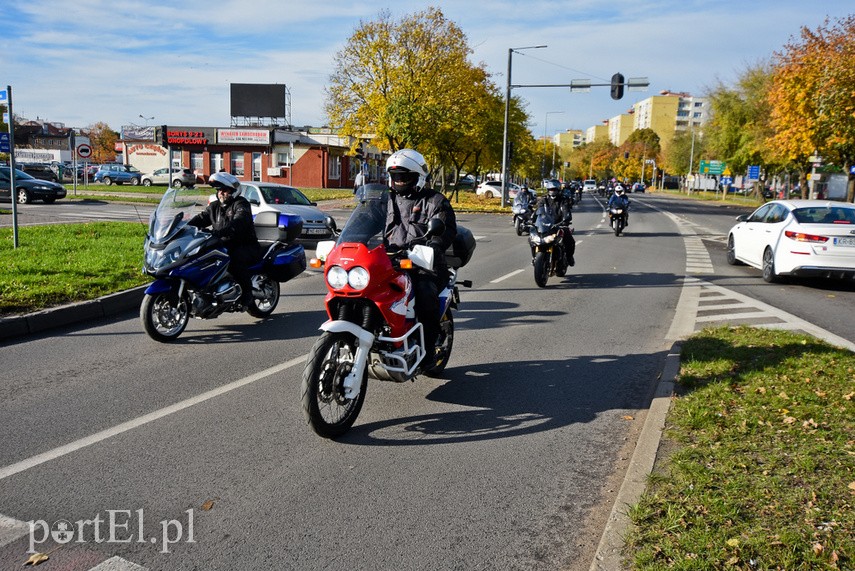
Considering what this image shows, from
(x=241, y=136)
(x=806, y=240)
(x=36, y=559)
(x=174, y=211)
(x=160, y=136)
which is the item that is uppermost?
(x=241, y=136)

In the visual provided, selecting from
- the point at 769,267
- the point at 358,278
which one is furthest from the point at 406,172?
the point at 769,267

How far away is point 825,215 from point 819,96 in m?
20.1

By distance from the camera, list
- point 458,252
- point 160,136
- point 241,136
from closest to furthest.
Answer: point 458,252 < point 160,136 < point 241,136

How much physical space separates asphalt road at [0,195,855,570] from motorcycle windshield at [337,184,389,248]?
52.1 inches

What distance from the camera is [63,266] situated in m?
10.8

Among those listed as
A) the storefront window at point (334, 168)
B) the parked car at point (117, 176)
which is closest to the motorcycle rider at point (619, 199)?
the storefront window at point (334, 168)

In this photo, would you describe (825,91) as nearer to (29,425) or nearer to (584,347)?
(584,347)

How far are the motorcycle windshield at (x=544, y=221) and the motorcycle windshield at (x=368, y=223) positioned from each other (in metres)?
7.02

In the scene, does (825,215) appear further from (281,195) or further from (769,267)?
(281,195)

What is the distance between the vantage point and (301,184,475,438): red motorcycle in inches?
180

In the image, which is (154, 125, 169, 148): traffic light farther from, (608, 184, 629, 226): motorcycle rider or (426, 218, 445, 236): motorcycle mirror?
(426, 218, 445, 236): motorcycle mirror

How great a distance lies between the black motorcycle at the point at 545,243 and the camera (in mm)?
11945

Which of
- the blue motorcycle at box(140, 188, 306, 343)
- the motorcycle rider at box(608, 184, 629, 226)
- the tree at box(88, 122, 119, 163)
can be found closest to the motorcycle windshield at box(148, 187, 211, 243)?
the blue motorcycle at box(140, 188, 306, 343)

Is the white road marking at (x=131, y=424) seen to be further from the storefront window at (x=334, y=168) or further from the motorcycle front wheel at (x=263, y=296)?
the storefront window at (x=334, y=168)
